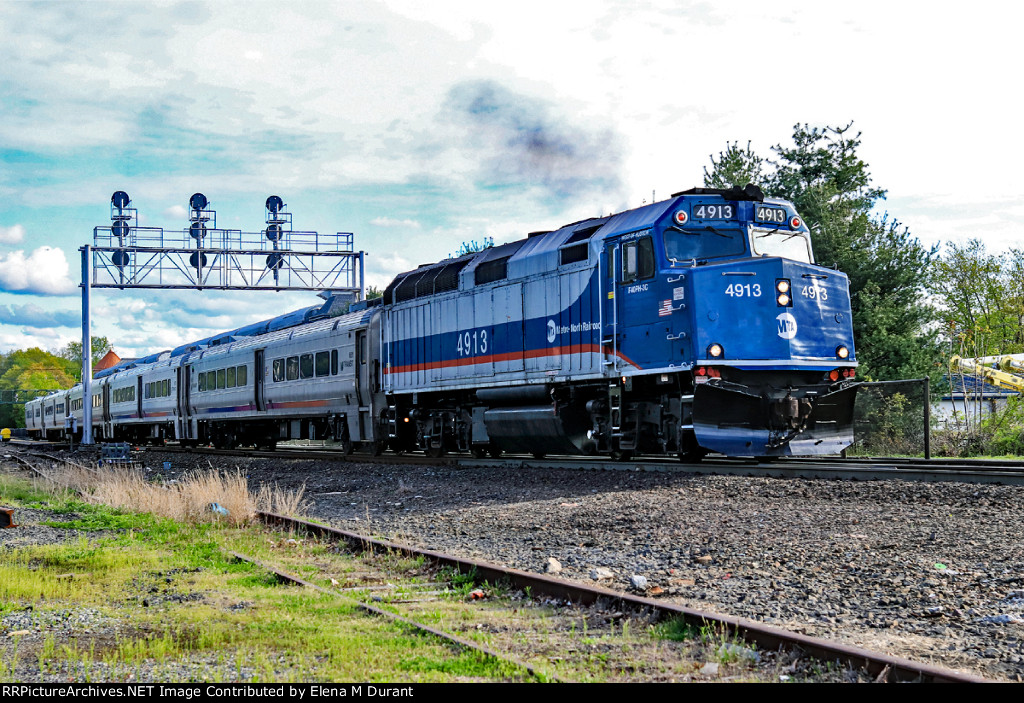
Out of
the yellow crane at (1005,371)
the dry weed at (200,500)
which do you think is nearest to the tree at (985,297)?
the yellow crane at (1005,371)

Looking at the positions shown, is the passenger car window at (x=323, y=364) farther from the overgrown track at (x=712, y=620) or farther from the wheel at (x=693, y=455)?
the overgrown track at (x=712, y=620)

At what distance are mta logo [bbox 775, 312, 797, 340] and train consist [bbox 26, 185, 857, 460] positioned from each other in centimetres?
2

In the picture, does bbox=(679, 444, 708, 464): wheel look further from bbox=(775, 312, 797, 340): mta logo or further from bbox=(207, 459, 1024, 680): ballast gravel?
bbox=(775, 312, 797, 340): mta logo

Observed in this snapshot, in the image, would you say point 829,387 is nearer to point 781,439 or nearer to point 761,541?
point 781,439

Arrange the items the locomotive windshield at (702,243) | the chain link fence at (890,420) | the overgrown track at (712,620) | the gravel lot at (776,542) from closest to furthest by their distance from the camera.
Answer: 1. the overgrown track at (712,620)
2. the gravel lot at (776,542)
3. the locomotive windshield at (702,243)
4. the chain link fence at (890,420)

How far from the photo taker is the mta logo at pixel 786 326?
1297 centimetres

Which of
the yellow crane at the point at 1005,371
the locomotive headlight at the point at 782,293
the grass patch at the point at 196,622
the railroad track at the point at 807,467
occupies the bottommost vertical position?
the grass patch at the point at 196,622

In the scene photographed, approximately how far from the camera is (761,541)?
819 cm

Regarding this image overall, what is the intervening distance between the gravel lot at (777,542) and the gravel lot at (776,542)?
0.06 feet

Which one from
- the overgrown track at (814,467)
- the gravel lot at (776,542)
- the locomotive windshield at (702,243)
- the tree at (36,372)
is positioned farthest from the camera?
the tree at (36,372)

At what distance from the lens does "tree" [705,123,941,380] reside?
22969 millimetres

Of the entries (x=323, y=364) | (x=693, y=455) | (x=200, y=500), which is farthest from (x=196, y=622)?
(x=323, y=364)
